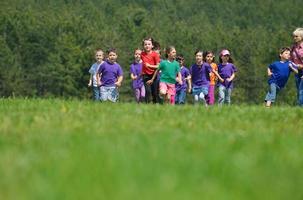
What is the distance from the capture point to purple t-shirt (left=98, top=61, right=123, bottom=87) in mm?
21250

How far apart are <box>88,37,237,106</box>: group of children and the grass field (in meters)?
10.3

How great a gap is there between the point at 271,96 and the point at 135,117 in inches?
414

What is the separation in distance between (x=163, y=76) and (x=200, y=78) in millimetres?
2393

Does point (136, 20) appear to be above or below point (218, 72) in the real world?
above

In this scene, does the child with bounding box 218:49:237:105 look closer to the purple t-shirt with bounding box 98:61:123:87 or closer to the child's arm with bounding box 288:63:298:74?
the child's arm with bounding box 288:63:298:74

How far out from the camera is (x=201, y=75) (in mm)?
21703

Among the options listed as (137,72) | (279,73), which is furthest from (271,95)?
(137,72)

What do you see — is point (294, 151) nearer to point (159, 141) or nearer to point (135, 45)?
point (159, 141)

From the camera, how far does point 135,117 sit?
33.5 ft

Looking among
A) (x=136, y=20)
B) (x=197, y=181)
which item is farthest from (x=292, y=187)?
(x=136, y=20)

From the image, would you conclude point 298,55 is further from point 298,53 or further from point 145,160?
point 145,160

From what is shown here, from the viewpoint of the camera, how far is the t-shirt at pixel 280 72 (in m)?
20.1

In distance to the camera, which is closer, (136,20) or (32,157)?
(32,157)

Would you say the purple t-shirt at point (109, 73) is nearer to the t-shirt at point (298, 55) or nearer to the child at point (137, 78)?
the child at point (137, 78)
